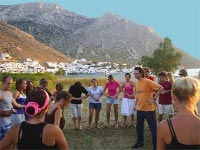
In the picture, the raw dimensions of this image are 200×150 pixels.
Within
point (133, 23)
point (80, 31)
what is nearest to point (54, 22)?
point (80, 31)

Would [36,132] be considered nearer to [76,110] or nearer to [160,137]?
[160,137]

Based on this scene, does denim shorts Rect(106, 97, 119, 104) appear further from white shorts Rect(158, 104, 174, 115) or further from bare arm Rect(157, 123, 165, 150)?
bare arm Rect(157, 123, 165, 150)

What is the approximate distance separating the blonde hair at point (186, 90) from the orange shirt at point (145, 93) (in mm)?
4698

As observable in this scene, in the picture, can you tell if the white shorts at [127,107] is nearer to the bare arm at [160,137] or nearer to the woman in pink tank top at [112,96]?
the woman in pink tank top at [112,96]

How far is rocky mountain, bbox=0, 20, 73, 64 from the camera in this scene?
82.8 m

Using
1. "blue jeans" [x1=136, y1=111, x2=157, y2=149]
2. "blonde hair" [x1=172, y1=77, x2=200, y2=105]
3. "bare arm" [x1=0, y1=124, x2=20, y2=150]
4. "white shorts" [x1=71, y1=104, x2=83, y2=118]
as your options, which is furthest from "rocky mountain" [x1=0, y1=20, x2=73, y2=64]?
"blonde hair" [x1=172, y1=77, x2=200, y2=105]

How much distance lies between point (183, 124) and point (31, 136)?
1129mm

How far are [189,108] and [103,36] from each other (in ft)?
506

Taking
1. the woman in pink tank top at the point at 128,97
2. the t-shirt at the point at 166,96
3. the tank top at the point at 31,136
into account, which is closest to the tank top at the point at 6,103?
the tank top at the point at 31,136

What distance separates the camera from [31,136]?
9.20 feet

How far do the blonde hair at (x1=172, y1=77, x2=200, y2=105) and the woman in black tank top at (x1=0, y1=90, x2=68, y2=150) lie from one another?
95cm

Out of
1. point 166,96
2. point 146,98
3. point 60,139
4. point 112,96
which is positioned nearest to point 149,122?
point 146,98

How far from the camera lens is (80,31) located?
155875 millimetres

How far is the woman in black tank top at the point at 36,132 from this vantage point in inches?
110
